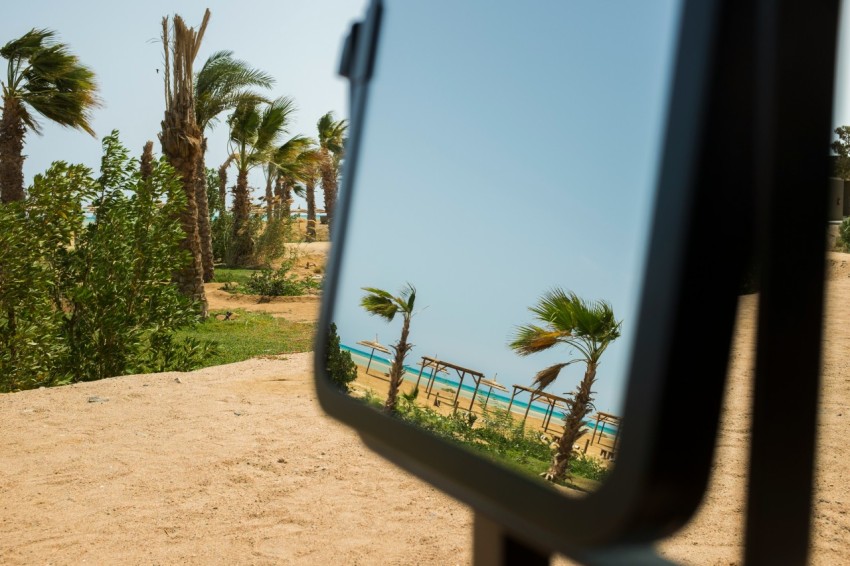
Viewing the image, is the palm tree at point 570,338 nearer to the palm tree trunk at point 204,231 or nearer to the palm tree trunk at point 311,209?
the palm tree trunk at point 204,231

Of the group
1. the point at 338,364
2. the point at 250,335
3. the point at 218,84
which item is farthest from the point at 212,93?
the point at 338,364

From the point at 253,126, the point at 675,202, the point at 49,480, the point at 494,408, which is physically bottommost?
the point at 49,480

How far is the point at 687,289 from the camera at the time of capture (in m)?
0.31

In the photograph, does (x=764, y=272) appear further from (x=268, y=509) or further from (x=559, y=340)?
(x=268, y=509)

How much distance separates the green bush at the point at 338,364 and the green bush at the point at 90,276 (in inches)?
283

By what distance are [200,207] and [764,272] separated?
1994cm

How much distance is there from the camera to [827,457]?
12.1 ft

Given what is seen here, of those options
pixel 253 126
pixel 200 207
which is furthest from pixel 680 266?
pixel 253 126

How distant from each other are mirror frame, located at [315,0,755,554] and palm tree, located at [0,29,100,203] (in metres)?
17.4

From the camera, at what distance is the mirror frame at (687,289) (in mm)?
314

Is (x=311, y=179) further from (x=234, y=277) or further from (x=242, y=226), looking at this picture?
(x=234, y=277)

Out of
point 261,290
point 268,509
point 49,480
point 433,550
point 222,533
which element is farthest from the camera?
point 261,290

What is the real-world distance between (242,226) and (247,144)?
237 centimetres

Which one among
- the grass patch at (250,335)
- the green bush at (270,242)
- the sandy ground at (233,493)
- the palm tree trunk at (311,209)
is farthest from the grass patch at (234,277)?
the sandy ground at (233,493)
